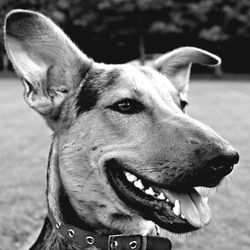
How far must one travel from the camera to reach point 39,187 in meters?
8.70

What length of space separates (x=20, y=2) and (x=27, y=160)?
3736 cm

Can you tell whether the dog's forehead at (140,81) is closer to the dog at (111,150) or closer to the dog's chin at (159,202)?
the dog at (111,150)

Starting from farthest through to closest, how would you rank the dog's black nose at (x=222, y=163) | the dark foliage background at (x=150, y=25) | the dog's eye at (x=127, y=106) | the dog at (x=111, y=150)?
1. the dark foliage background at (x=150, y=25)
2. the dog's eye at (x=127, y=106)
3. the dog at (x=111, y=150)
4. the dog's black nose at (x=222, y=163)

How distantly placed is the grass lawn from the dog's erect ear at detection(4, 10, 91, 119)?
4.91 ft

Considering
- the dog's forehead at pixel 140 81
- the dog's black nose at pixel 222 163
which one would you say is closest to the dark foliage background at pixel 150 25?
the dog's forehead at pixel 140 81

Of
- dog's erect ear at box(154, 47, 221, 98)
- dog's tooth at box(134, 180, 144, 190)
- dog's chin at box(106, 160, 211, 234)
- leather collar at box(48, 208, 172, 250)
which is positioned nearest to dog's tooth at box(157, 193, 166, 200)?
dog's chin at box(106, 160, 211, 234)

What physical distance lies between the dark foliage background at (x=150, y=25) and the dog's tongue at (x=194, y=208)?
39463 millimetres

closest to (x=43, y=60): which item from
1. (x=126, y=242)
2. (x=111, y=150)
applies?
(x=111, y=150)

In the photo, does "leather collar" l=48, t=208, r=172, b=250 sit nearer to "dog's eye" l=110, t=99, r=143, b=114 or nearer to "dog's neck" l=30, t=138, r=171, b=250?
"dog's neck" l=30, t=138, r=171, b=250

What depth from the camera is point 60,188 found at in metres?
3.68

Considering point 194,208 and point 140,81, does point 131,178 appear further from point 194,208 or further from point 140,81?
point 140,81

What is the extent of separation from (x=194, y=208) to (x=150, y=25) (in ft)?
137

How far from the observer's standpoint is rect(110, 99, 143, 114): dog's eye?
3725 mm

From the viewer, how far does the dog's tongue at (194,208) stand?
11.1 ft
